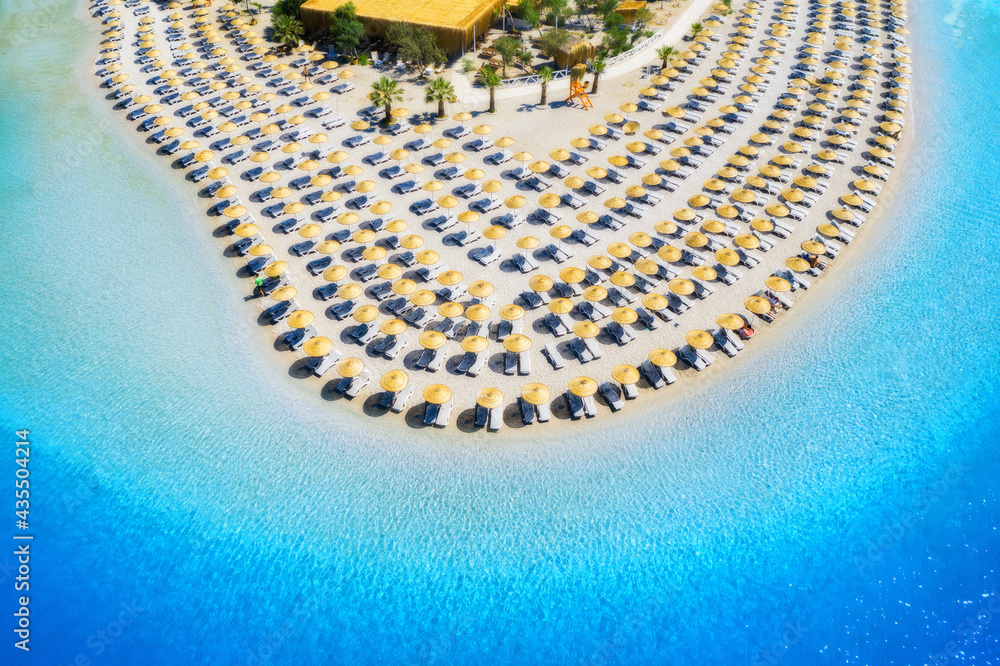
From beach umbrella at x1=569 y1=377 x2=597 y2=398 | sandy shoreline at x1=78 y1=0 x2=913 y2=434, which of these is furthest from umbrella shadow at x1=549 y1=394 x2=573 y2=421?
beach umbrella at x1=569 y1=377 x2=597 y2=398

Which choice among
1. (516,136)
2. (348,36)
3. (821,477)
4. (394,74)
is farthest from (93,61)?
(821,477)

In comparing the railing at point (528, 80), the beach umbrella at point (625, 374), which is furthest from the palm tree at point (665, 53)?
the beach umbrella at point (625, 374)

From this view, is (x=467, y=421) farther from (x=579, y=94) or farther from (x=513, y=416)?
(x=579, y=94)

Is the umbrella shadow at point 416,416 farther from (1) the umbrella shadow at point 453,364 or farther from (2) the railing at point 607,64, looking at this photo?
(2) the railing at point 607,64

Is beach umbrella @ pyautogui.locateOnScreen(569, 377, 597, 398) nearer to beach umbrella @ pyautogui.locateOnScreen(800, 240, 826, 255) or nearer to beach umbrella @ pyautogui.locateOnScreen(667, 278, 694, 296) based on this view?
beach umbrella @ pyautogui.locateOnScreen(667, 278, 694, 296)

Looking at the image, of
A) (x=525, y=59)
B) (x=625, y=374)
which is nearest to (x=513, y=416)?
(x=625, y=374)

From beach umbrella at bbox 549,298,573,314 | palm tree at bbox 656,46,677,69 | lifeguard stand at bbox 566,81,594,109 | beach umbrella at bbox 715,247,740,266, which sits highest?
palm tree at bbox 656,46,677,69

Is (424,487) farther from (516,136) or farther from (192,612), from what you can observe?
(516,136)
